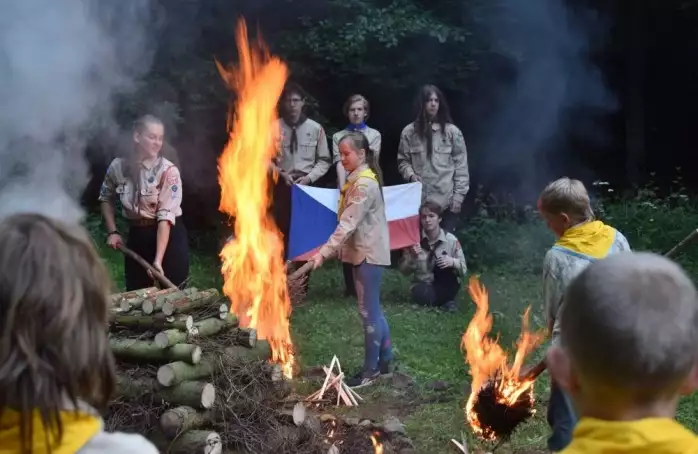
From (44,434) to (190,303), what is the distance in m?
3.61

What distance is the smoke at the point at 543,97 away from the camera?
37.8 feet

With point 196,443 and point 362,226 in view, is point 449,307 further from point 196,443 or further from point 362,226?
point 196,443

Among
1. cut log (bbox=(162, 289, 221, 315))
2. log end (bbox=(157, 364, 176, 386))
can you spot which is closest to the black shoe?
cut log (bbox=(162, 289, 221, 315))

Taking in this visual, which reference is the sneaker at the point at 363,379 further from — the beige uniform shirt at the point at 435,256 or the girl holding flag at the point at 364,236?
the beige uniform shirt at the point at 435,256

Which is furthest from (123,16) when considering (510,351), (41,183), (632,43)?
(632,43)

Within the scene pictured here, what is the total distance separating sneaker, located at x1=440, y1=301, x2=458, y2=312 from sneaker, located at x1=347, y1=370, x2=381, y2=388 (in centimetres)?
214

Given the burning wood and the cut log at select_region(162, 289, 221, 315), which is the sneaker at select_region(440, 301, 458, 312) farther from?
the cut log at select_region(162, 289, 221, 315)

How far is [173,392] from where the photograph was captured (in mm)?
4570

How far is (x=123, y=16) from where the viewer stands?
29.0ft

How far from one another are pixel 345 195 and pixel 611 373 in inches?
182

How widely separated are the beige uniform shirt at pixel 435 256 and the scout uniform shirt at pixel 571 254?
3943 mm

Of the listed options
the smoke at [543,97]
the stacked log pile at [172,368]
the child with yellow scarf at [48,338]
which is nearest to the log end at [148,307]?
the stacked log pile at [172,368]

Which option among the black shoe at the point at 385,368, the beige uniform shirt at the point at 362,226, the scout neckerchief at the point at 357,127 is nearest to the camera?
the beige uniform shirt at the point at 362,226

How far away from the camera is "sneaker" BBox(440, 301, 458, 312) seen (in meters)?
8.21
